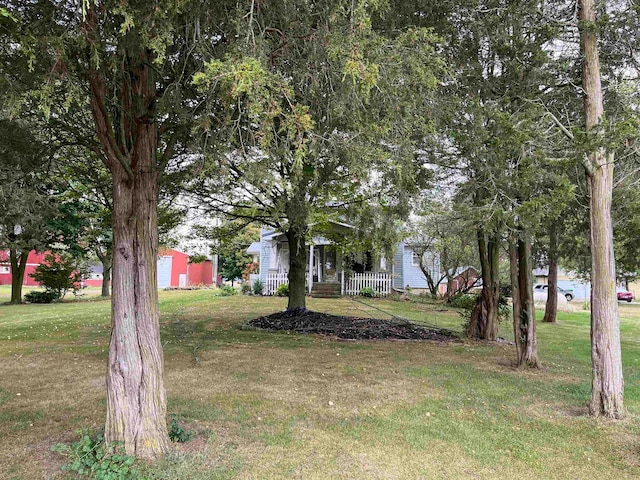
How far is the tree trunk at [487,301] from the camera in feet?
33.3

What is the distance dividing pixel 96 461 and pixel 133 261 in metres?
1.61

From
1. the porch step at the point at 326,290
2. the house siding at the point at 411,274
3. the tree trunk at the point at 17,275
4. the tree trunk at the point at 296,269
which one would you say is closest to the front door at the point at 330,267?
the porch step at the point at 326,290

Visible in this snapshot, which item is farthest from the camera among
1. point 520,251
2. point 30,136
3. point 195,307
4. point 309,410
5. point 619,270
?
point 195,307

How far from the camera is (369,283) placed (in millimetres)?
22828

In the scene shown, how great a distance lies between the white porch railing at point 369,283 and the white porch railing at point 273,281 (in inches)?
130

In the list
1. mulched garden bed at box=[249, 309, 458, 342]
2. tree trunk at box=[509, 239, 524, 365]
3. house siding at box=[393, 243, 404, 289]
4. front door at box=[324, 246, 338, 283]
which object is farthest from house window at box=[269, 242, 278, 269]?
tree trunk at box=[509, 239, 524, 365]

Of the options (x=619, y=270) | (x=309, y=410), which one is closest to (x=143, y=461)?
(x=309, y=410)

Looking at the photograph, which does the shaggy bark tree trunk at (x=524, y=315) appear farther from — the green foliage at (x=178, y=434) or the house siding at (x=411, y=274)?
the house siding at (x=411, y=274)

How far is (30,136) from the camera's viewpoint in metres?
5.50

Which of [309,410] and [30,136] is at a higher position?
[30,136]

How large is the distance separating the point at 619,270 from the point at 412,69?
616 inches

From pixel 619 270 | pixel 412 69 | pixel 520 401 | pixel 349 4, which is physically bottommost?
pixel 520 401

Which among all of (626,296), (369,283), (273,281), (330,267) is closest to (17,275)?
(273,281)

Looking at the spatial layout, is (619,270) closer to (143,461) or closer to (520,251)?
(520,251)
